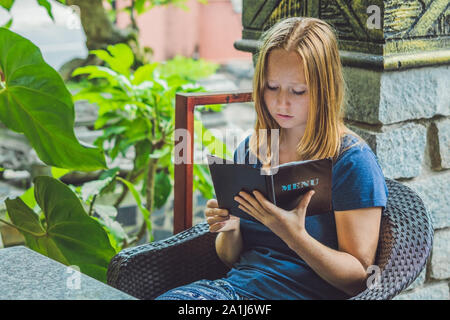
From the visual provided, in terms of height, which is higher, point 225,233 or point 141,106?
point 141,106

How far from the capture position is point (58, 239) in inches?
58.6

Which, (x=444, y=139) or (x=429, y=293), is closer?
(x=444, y=139)

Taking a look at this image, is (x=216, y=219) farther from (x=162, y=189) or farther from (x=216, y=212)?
(x=162, y=189)

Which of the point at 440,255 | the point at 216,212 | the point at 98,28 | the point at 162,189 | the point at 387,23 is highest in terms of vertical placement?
the point at 98,28

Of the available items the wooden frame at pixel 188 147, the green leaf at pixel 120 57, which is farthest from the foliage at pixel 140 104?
the wooden frame at pixel 188 147

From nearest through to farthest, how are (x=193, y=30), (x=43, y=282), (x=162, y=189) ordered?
(x=43, y=282) < (x=162, y=189) < (x=193, y=30)

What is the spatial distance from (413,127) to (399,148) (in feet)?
0.24

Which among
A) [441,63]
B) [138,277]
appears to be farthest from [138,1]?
[138,277]

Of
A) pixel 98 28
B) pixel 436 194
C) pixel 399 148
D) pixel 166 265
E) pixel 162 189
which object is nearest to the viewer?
pixel 166 265

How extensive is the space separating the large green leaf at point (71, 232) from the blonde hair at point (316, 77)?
51 cm

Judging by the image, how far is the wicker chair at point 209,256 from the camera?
1.23 metres

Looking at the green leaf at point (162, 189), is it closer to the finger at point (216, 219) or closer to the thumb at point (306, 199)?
the finger at point (216, 219)

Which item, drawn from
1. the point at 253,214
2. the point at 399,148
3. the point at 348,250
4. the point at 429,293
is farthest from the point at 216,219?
the point at 429,293

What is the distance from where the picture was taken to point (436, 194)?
178cm
